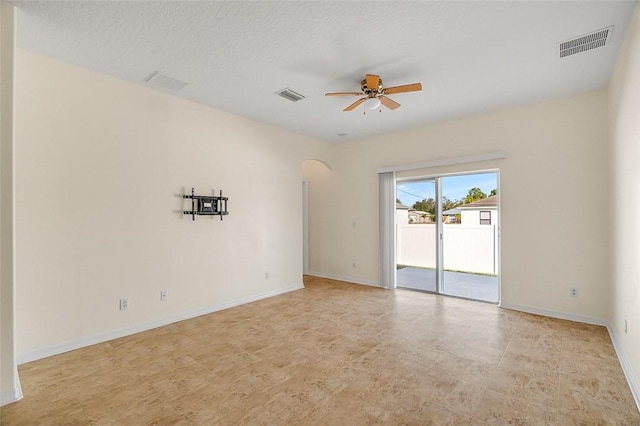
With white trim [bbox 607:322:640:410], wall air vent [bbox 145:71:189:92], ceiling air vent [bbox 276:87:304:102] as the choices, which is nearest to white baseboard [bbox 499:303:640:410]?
white trim [bbox 607:322:640:410]

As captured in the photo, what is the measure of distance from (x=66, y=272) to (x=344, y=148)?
16.6 ft

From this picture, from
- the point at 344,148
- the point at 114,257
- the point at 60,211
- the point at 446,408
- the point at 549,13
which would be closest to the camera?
the point at 446,408

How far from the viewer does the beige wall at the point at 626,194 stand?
2.30 metres

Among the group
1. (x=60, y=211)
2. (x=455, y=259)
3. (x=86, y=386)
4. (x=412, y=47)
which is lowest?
(x=86, y=386)

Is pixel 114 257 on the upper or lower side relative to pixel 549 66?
lower

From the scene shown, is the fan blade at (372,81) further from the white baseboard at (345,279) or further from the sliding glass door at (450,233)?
the white baseboard at (345,279)

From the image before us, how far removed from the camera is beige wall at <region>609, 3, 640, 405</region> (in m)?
2.30

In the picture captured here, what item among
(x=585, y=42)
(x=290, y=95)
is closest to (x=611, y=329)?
(x=585, y=42)

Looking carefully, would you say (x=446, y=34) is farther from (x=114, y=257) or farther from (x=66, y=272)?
A: (x=66, y=272)

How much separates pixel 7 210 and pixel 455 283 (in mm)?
6138

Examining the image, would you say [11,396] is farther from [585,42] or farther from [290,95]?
[585,42]

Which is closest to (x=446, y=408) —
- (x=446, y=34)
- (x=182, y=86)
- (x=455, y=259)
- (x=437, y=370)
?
(x=437, y=370)

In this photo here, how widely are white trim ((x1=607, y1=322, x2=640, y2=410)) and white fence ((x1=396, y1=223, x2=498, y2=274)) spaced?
1752 mm

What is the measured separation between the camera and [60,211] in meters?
3.01
